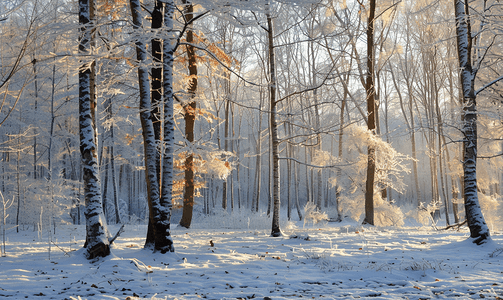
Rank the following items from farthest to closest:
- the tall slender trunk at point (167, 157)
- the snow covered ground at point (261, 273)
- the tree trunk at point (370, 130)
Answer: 1. the tree trunk at point (370, 130)
2. the tall slender trunk at point (167, 157)
3. the snow covered ground at point (261, 273)

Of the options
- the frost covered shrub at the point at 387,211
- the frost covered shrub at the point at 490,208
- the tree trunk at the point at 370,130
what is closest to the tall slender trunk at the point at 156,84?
the tree trunk at the point at 370,130

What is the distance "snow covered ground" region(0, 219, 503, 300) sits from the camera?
143 inches

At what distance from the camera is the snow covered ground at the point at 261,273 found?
3629mm

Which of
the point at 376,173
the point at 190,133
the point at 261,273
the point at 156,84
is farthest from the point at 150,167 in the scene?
the point at 376,173

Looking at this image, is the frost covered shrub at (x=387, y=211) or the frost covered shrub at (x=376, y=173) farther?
the frost covered shrub at (x=387, y=211)

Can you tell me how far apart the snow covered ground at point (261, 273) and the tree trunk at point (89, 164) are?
0.33m

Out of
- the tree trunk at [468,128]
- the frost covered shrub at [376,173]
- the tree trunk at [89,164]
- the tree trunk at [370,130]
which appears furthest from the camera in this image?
the frost covered shrub at [376,173]

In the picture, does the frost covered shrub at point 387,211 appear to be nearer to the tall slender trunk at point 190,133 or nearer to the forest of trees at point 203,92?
the forest of trees at point 203,92

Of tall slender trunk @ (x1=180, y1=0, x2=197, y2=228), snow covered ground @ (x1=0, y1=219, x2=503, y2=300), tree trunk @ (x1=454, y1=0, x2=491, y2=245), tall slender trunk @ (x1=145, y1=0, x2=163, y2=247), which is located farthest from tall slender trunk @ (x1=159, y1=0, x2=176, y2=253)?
tree trunk @ (x1=454, y1=0, x2=491, y2=245)

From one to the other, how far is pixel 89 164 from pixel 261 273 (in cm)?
355

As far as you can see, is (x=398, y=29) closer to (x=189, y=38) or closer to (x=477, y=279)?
(x=189, y=38)

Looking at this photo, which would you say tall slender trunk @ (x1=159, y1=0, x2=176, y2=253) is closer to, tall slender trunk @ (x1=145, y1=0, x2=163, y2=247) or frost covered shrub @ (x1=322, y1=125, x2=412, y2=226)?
tall slender trunk @ (x1=145, y1=0, x2=163, y2=247)

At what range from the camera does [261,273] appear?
4613mm

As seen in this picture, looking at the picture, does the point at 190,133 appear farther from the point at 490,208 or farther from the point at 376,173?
the point at 490,208
